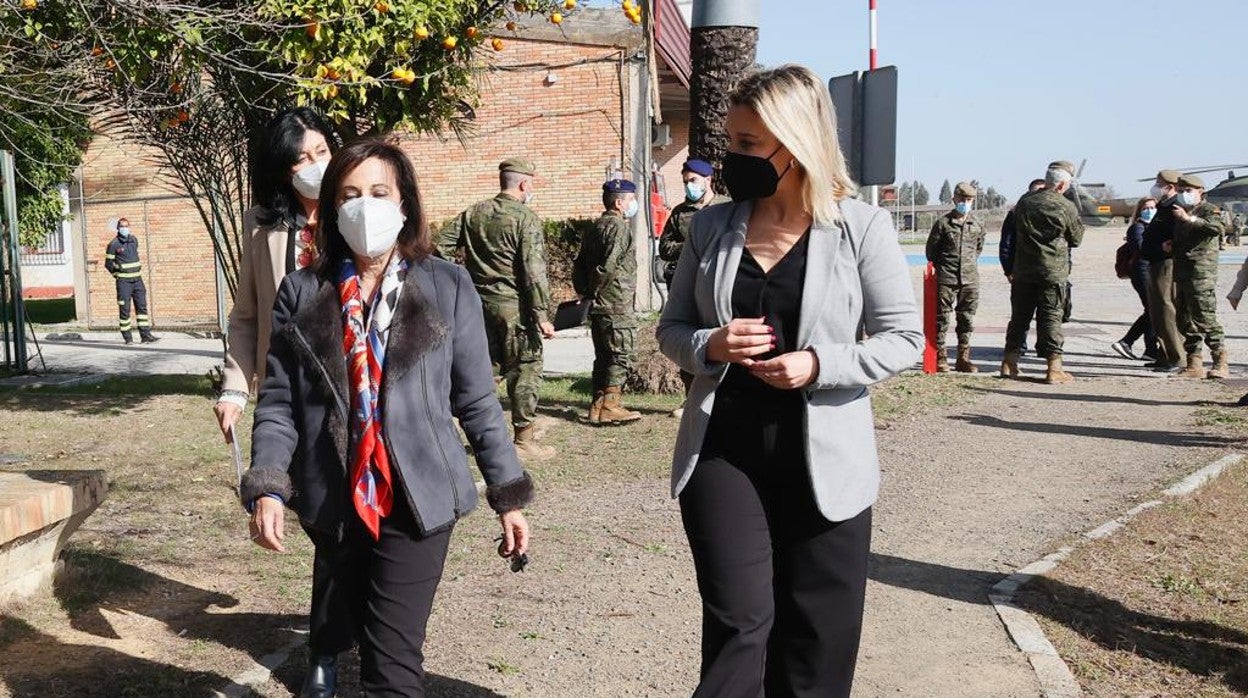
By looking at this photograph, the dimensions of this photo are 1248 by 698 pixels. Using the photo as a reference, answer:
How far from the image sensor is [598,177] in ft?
65.5

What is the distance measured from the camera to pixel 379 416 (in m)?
3.20

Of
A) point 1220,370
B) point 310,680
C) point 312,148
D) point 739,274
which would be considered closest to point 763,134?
point 739,274

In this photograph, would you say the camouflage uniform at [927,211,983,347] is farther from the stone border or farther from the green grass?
the green grass

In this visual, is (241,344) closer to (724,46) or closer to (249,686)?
(249,686)

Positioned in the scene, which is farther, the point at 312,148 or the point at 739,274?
the point at 312,148

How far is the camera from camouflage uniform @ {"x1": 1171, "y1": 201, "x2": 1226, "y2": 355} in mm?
12141

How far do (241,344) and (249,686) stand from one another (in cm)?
117

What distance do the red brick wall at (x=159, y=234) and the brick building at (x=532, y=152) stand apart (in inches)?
0.7

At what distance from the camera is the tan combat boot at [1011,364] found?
12.6 meters

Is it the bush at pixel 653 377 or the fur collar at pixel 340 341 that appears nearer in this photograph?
the fur collar at pixel 340 341

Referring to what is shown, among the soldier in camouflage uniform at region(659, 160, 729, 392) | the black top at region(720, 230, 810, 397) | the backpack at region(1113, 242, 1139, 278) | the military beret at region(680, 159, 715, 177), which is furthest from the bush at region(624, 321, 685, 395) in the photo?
the black top at region(720, 230, 810, 397)

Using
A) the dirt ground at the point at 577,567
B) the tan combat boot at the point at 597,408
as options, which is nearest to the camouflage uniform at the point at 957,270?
the dirt ground at the point at 577,567

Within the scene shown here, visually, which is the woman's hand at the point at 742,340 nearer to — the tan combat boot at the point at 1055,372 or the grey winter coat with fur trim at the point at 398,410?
the grey winter coat with fur trim at the point at 398,410

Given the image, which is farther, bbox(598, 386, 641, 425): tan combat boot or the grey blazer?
bbox(598, 386, 641, 425): tan combat boot
